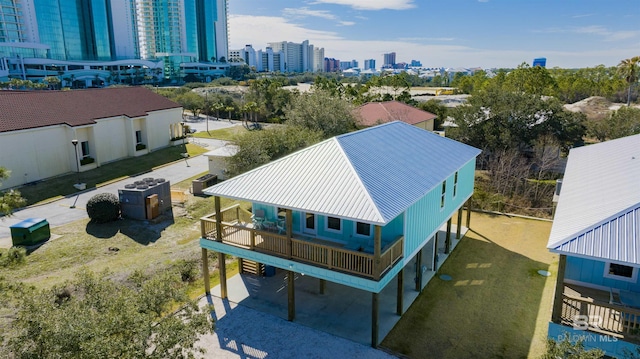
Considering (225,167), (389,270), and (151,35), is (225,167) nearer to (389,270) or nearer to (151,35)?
(389,270)

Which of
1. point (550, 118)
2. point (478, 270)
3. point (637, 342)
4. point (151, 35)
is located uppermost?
point (151, 35)

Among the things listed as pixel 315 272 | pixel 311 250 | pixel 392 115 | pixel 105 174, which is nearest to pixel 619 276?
pixel 315 272

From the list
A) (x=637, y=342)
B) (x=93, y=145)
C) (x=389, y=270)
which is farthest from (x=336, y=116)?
(x=637, y=342)

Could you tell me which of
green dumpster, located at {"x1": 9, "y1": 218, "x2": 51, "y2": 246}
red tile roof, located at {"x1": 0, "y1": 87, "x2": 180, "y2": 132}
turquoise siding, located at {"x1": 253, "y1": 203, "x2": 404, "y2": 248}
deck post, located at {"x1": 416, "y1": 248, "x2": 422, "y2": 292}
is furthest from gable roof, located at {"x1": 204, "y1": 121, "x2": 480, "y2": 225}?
red tile roof, located at {"x1": 0, "y1": 87, "x2": 180, "y2": 132}

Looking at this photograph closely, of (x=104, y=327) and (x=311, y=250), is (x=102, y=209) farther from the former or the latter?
(x=104, y=327)

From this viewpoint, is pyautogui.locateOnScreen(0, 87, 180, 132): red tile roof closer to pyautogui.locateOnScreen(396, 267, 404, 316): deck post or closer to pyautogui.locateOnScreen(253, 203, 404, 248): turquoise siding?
pyautogui.locateOnScreen(253, 203, 404, 248): turquoise siding

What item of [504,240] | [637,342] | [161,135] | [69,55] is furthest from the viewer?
[69,55]

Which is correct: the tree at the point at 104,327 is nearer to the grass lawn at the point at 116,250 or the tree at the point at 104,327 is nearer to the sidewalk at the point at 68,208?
the grass lawn at the point at 116,250
